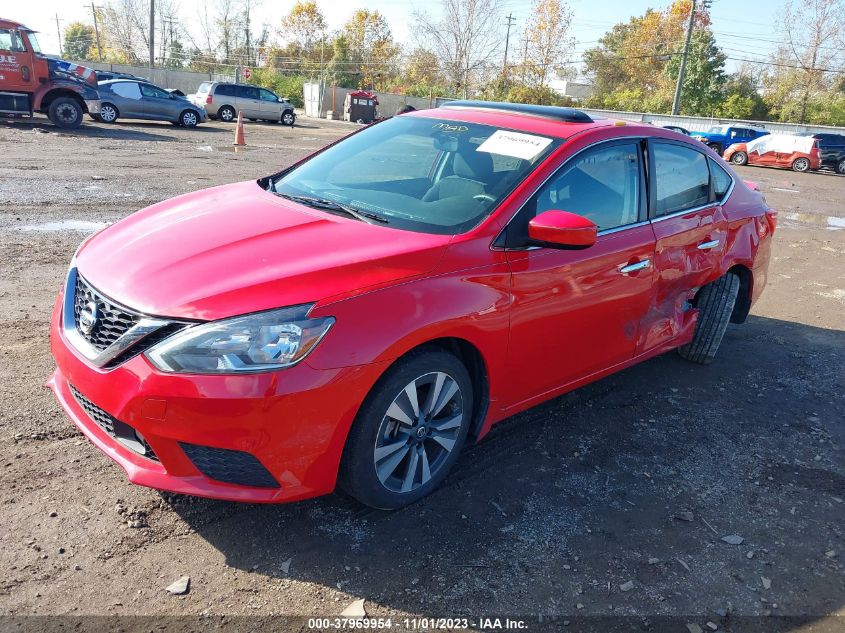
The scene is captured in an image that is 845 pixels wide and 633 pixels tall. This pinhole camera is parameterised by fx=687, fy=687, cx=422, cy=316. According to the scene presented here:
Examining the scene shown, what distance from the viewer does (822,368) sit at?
540cm

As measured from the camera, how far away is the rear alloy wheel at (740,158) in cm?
2800

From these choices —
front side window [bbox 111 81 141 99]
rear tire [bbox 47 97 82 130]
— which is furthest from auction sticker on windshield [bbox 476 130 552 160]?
front side window [bbox 111 81 141 99]

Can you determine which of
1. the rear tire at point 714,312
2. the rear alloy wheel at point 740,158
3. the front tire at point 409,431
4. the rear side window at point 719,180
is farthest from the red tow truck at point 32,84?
the rear alloy wheel at point 740,158

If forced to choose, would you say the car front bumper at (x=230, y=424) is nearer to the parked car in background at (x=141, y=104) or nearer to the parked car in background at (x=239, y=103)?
the parked car in background at (x=141, y=104)

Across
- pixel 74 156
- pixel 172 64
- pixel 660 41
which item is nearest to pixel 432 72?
pixel 660 41

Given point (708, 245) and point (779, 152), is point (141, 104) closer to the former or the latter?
point (708, 245)

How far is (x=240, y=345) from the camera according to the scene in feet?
8.14

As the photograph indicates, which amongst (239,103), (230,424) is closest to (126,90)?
A: (239,103)

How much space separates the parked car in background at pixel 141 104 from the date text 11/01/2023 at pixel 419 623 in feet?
72.4

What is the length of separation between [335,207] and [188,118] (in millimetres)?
22440

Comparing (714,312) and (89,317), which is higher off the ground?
(89,317)

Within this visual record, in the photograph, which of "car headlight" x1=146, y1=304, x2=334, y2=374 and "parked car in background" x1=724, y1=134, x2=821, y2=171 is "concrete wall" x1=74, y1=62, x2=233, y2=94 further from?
"car headlight" x1=146, y1=304, x2=334, y2=374

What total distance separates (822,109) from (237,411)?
55.4 meters

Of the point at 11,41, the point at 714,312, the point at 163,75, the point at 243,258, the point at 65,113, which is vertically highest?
the point at 163,75
